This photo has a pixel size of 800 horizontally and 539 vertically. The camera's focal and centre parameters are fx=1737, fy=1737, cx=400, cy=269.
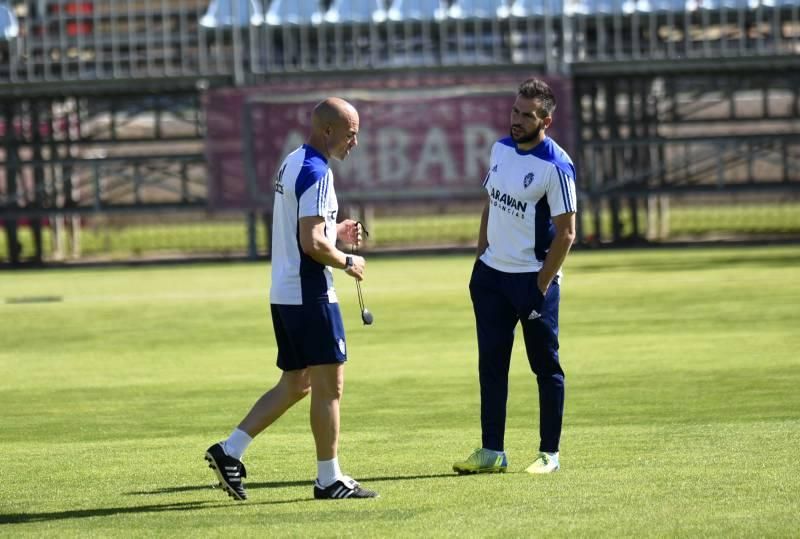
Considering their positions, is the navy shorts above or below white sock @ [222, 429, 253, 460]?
above

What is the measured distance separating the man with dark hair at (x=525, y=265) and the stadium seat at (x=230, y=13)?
18.7 meters

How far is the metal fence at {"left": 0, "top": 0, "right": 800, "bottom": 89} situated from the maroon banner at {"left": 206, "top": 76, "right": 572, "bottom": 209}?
0.59 metres

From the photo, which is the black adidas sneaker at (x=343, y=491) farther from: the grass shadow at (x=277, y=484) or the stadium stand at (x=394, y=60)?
the stadium stand at (x=394, y=60)

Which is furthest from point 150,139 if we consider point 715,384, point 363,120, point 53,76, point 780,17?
point 715,384

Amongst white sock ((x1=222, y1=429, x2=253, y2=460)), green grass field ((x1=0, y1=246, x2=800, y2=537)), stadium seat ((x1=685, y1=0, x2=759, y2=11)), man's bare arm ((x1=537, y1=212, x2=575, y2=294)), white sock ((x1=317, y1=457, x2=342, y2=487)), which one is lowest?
green grass field ((x1=0, y1=246, x2=800, y2=537))

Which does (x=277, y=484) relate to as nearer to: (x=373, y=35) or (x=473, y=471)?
(x=473, y=471)

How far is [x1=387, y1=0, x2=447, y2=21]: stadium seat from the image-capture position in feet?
88.4

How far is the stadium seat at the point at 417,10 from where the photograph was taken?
26.9 metres

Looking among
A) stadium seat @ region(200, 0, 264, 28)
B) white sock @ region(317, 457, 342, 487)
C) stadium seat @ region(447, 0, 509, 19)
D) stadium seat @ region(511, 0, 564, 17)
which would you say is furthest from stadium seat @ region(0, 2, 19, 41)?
white sock @ region(317, 457, 342, 487)

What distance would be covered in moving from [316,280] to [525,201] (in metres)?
1.28

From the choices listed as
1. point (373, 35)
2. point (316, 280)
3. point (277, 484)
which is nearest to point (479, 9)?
point (373, 35)

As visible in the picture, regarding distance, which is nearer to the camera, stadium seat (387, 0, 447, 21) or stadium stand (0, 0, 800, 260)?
stadium stand (0, 0, 800, 260)

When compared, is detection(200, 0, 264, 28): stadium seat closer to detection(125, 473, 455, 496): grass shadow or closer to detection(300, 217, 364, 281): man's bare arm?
detection(125, 473, 455, 496): grass shadow

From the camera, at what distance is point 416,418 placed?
1034 cm
